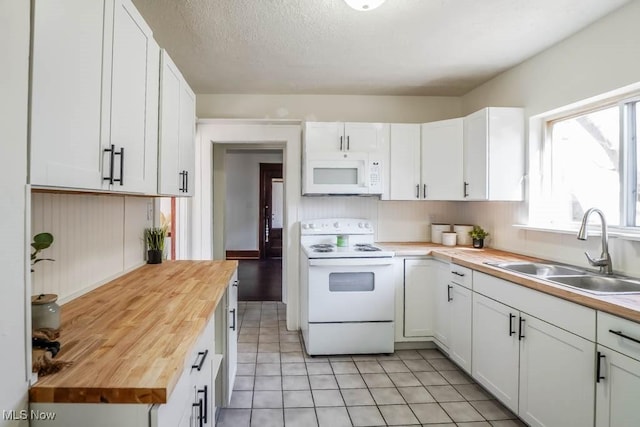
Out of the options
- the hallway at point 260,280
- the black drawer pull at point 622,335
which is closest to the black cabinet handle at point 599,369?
the black drawer pull at point 622,335

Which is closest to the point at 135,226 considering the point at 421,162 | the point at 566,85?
the point at 421,162

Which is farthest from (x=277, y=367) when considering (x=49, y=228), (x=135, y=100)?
(x=135, y=100)

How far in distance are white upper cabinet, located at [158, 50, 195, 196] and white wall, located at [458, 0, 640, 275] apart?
249 centimetres

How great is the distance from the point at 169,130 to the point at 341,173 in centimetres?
172

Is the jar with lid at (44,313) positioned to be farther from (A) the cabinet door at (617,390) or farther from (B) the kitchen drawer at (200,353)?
(A) the cabinet door at (617,390)

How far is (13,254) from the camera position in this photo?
0.75 meters

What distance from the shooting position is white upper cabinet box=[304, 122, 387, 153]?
3.32 metres

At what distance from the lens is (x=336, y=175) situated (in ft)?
10.9

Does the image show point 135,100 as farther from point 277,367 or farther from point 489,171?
point 489,171

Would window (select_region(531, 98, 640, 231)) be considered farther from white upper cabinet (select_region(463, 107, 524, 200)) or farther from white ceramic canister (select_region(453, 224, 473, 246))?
white ceramic canister (select_region(453, 224, 473, 246))

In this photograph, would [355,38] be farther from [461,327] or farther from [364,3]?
[461,327]

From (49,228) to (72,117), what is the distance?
620 millimetres

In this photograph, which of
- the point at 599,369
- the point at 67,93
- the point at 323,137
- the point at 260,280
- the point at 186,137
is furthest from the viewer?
the point at 260,280

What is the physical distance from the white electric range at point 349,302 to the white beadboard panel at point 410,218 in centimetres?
74
